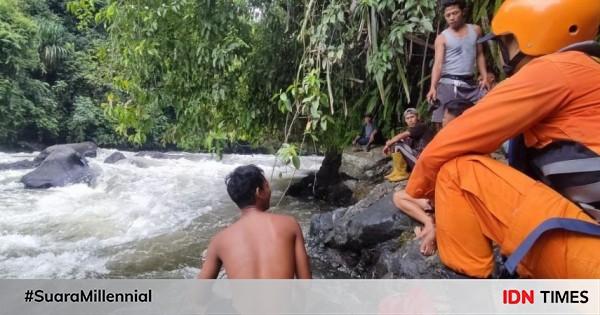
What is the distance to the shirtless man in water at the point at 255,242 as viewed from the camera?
1.92 m

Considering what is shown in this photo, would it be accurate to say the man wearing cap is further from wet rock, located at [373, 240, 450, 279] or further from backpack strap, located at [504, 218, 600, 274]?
backpack strap, located at [504, 218, 600, 274]

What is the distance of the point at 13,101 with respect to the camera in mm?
17000

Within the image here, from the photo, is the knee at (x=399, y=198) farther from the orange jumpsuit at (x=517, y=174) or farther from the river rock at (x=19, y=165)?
the river rock at (x=19, y=165)

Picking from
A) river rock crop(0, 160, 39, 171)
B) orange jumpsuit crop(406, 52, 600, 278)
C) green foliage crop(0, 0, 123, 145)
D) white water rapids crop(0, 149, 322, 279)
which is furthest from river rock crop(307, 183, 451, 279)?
green foliage crop(0, 0, 123, 145)

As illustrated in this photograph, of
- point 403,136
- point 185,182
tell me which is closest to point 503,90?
point 403,136

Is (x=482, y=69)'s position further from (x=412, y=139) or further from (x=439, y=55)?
(x=412, y=139)

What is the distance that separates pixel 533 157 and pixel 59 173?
11.9m

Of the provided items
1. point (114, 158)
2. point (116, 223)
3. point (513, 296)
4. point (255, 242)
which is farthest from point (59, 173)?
point (513, 296)

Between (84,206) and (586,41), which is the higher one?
(586,41)

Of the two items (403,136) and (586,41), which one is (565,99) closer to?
(586,41)

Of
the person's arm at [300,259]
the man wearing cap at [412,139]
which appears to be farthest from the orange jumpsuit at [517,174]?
the man wearing cap at [412,139]

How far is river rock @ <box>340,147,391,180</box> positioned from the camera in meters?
6.95

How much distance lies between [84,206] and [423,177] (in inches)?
341

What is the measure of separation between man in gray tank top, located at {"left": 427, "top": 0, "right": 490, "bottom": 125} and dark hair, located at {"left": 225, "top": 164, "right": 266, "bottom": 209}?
2295 mm
